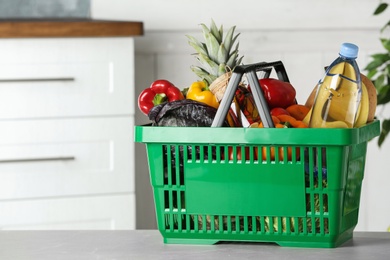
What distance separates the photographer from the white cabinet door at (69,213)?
2439 millimetres

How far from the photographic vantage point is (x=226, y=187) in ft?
3.11

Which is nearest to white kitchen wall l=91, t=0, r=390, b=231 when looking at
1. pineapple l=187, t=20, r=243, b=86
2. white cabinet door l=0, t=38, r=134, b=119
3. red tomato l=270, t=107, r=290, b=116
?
white cabinet door l=0, t=38, r=134, b=119

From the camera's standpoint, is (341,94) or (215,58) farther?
(215,58)

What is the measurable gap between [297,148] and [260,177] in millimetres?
58

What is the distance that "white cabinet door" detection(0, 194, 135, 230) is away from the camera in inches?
96.0

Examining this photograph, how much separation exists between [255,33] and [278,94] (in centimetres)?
186

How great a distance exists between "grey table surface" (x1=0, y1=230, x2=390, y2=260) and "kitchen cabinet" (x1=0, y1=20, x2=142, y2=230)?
1.44 metres

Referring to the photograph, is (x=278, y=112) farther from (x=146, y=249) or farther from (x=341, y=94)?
(x=146, y=249)

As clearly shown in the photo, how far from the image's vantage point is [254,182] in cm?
94

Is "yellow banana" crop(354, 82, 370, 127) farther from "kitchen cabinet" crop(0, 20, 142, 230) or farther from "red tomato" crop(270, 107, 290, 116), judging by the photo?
"kitchen cabinet" crop(0, 20, 142, 230)

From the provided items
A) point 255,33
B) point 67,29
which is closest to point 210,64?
point 67,29

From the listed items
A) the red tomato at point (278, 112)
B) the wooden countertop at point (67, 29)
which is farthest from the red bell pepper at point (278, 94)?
the wooden countertop at point (67, 29)

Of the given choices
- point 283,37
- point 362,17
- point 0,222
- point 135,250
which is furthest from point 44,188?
point 135,250

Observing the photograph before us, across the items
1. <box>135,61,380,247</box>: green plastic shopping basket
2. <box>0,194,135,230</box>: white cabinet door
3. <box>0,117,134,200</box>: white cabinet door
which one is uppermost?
<box>135,61,380,247</box>: green plastic shopping basket
